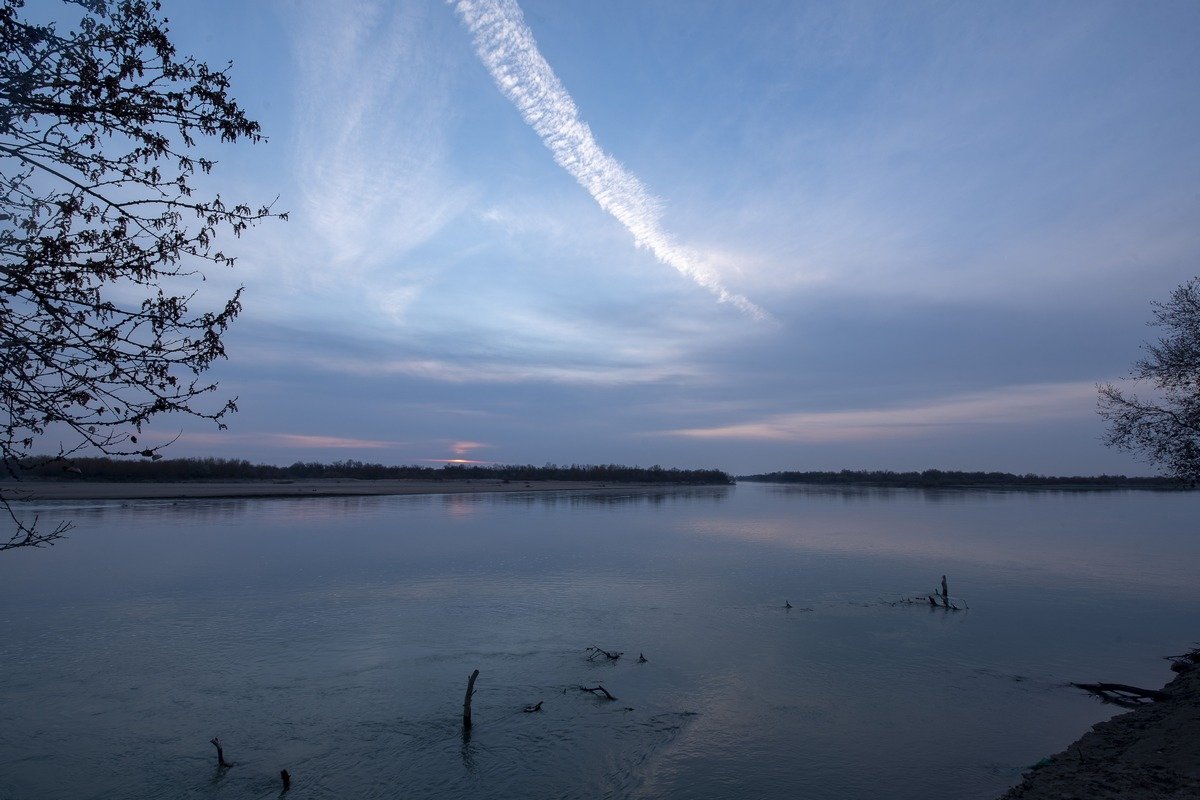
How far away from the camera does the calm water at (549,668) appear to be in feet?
27.2

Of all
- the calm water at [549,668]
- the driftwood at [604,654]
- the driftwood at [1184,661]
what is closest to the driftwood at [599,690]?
the calm water at [549,668]

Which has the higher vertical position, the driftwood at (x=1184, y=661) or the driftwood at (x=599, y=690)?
the driftwood at (x=1184, y=661)

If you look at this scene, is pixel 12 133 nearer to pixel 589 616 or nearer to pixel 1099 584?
pixel 589 616

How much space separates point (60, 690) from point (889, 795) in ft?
39.0

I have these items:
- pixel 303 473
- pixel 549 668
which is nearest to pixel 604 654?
pixel 549 668

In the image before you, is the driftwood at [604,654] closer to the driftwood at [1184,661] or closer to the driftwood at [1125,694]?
the driftwood at [1125,694]

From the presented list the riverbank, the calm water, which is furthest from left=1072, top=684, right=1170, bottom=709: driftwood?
the riverbank

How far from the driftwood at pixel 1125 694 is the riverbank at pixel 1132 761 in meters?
0.45

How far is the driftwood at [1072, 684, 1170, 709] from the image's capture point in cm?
1028

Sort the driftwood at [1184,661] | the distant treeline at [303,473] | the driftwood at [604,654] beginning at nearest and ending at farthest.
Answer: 1. the driftwood at [1184,661]
2. the driftwood at [604,654]
3. the distant treeline at [303,473]

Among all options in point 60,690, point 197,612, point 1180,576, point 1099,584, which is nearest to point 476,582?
point 197,612

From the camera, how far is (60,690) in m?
10.5

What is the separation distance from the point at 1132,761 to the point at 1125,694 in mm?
4114

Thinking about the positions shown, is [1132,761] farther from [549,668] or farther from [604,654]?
[549,668]
